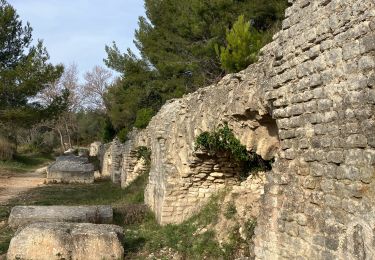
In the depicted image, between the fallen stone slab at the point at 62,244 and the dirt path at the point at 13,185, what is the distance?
737 centimetres

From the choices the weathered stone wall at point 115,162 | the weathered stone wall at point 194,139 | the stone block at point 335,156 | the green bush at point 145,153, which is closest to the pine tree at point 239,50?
the weathered stone wall at point 194,139

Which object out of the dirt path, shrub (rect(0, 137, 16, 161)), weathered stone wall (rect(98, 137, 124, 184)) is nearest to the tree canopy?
weathered stone wall (rect(98, 137, 124, 184))

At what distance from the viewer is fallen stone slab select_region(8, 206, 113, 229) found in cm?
940

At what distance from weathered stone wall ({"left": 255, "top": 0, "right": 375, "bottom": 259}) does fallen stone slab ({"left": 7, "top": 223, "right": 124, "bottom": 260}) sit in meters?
3.19

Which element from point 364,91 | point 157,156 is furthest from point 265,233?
point 157,156

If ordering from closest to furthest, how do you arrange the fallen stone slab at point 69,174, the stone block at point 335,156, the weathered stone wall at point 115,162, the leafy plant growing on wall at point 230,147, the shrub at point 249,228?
1. the stone block at point 335,156
2. the shrub at point 249,228
3. the leafy plant growing on wall at point 230,147
4. the weathered stone wall at point 115,162
5. the fallen stone slab at point 69,174

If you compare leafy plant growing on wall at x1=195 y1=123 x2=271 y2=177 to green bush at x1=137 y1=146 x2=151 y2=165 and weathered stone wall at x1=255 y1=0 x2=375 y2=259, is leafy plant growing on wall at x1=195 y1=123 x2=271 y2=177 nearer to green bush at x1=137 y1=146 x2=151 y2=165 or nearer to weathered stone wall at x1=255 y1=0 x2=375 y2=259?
weathered stone wall at x1=255 y1=0 x2=375 y2=259

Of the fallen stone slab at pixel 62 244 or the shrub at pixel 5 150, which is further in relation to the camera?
the shrub at pixel 5 150

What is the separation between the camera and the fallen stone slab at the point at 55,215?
9398 mm

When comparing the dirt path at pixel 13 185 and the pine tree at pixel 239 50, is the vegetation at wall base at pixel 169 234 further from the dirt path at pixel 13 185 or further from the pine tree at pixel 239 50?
the dirt path at pixel 13 185

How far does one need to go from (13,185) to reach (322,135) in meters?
17.9

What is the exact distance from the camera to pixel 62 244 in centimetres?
721

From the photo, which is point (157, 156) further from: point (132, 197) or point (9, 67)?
point (9, 67)

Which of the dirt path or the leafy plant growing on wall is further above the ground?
the leafy plant growing on wall
